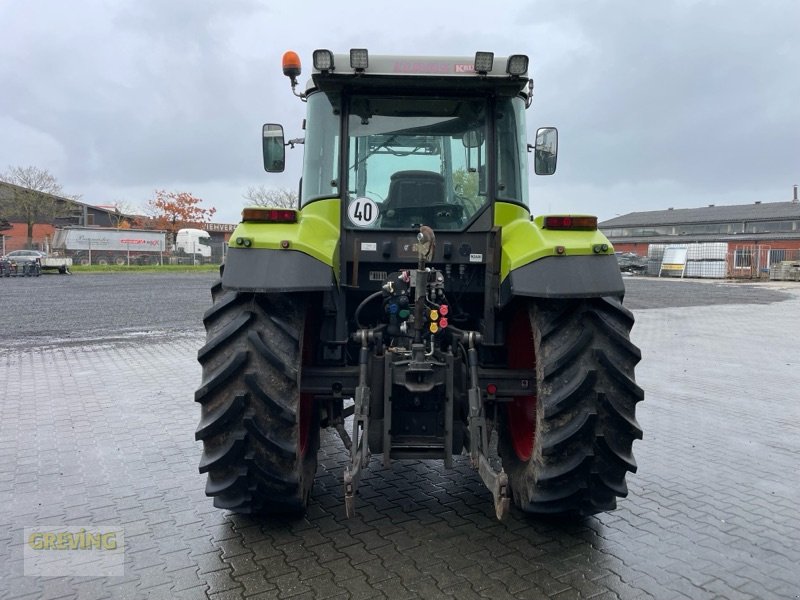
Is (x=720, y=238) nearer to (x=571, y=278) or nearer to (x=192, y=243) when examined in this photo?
(x=192, y=243)

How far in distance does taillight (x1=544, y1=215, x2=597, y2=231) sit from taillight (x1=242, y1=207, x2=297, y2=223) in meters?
1.50

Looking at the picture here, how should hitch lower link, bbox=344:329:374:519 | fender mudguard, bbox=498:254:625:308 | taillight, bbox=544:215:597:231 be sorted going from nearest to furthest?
fender mudguard, bbox=498:254:625:308, hitch lower link, bbox=344:329:374:519, taillight, bbox=544:215:597:231

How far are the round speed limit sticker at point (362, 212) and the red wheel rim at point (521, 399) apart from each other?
1135mm

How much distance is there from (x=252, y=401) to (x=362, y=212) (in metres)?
1.43

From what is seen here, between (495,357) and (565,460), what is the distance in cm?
94

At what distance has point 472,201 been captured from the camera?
13.7 ft

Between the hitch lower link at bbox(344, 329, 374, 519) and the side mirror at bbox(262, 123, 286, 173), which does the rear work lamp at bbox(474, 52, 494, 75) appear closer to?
the hitch lower link at bbox(344, 329, 374, 519)

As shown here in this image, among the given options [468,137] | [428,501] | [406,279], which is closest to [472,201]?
[468,137]

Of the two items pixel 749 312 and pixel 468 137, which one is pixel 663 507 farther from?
pixel 749 312

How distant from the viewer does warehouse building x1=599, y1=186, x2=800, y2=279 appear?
1767 inches

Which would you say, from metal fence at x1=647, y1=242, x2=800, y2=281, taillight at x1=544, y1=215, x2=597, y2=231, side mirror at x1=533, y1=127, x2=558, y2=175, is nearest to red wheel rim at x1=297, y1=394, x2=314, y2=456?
taillight at x1=544, y1=215, x2=597, y2=231

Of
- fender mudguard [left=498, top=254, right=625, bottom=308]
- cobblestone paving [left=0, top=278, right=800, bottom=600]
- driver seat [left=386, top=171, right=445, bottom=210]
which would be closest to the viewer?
cobblestone paving [left=0, top=278, right=800, bottom=600]

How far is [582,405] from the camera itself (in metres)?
3.40

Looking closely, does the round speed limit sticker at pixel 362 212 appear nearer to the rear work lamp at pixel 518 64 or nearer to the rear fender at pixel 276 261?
the rear fender at pixel 276 261
